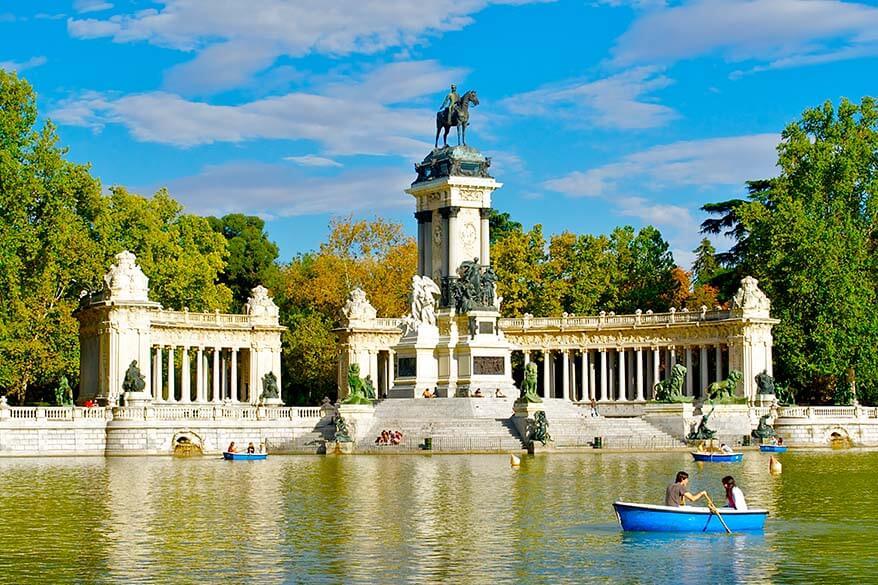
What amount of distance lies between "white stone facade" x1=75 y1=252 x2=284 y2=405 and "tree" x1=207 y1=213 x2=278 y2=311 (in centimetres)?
1481

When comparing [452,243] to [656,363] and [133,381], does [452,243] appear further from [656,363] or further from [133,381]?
[133,381]

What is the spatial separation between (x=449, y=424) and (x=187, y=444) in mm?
10507

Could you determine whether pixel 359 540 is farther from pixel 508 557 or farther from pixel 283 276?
pixel 283 276

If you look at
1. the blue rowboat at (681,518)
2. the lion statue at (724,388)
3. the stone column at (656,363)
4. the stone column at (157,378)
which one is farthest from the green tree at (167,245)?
the blue rowboat at (681,518)

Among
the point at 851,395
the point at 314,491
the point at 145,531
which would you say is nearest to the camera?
the point at 145,531

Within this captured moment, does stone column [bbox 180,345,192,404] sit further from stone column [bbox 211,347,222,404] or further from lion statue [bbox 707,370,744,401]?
lion statue [bbox 707,370,744,401]

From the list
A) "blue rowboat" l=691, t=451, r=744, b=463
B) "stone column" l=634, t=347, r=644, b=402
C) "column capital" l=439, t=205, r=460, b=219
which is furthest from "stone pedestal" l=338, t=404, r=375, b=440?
"stone column" l=634, t=347, r=644, b=402

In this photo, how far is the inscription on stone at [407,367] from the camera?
69625 mm

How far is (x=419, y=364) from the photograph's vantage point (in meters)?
69.4

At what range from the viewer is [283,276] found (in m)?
106

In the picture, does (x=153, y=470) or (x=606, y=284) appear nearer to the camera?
(x=153, y=470)

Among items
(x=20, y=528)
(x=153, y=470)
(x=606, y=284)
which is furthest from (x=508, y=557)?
(x=606, y=284)

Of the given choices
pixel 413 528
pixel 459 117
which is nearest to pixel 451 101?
pixel 459 117

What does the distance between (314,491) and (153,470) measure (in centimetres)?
1176
